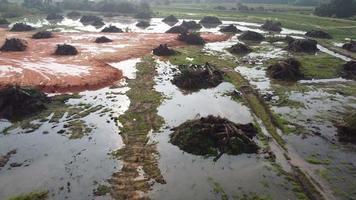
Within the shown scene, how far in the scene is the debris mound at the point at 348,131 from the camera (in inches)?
754

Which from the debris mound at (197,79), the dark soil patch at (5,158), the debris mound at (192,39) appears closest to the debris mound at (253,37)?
the debris mound at (192,39)

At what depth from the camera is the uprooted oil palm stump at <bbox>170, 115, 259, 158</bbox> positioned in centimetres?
1769

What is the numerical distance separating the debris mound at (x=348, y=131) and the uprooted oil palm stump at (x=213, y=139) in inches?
185

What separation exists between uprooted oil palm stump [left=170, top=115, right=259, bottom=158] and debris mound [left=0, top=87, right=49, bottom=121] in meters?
9.16

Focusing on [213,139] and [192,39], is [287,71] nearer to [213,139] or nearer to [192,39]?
[213,139]

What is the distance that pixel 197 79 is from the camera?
28.7 metres

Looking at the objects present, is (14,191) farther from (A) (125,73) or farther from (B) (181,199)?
(A) (125,73)

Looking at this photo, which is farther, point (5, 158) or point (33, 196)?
point (5, 158)

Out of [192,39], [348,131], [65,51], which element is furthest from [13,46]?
[348,131]

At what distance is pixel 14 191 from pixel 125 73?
17.8 meters

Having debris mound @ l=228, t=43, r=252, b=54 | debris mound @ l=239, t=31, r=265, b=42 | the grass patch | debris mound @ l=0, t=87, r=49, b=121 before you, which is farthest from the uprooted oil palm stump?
debris mound @ l=239, t=31, r=265, b=42

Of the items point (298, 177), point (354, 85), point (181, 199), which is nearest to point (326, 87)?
point (354, 85)

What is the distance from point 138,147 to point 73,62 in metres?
18.4

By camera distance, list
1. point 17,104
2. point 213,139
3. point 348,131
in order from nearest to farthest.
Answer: point 213,139, point 348,131, point 17,104
